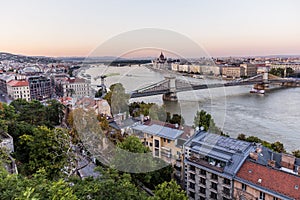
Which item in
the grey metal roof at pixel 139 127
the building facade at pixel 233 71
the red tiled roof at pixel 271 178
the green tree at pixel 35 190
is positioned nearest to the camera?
the green tree at pixel 35 190

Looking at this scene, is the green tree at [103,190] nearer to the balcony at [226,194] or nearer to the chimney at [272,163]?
the balcony at [226,194]

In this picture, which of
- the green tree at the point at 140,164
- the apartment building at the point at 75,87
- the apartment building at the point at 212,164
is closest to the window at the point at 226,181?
the apartment building at the point at 212,164

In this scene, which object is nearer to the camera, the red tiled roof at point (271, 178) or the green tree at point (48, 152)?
the red tiled roof at point (271, 178)

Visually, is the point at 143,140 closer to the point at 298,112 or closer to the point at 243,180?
the point at 243,180

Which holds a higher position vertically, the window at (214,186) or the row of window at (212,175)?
the row of window at (212,175)

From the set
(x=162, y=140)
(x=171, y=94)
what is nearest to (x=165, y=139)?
(x=162, y=140)

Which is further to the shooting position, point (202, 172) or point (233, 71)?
point (233, 71)

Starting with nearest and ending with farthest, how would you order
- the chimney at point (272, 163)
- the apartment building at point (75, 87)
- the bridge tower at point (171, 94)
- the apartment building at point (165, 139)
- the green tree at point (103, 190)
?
the green tree at point (103, 190)
the chimney at point (272, 163)
the apartment building at point (165, 139)
the bridge tower at point (171, 94)
the apartment building at point (75, 87)

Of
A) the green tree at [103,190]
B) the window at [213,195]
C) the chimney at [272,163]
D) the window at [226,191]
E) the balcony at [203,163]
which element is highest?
the green tree at [103,190]

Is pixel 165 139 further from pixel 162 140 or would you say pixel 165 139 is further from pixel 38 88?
pixel 38 88
